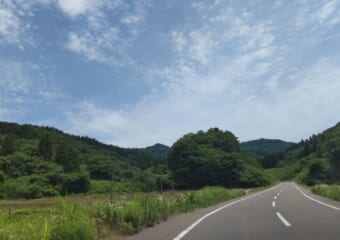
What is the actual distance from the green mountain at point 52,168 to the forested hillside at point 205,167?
4.23 meters

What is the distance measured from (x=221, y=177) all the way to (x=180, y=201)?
56576 mm

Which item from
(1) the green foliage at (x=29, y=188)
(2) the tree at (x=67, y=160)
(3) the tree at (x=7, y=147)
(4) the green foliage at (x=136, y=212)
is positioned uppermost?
(3) the tree at (x=7, y=147)

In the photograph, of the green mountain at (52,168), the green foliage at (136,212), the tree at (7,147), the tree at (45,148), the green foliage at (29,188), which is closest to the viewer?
the green foliage at (136,212)

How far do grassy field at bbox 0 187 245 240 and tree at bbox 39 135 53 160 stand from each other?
291 feet

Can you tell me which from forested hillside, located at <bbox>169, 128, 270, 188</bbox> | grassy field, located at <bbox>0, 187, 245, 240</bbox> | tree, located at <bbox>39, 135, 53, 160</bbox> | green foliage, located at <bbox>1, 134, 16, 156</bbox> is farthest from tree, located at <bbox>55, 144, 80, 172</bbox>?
grassy field, located at <bbox>0, 187, 245, 240</bbox>

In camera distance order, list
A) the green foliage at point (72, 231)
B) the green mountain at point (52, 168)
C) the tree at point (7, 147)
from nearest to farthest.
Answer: the green foliage at point (72, 231) → the green mountain at point (52, 168) → the tree at point (7, 147)

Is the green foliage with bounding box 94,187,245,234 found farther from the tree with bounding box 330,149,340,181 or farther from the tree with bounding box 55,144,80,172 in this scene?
the tree with bounding box 55,144,80,172

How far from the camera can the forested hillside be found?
73.1 m

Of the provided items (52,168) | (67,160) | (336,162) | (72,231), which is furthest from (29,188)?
(72,231)

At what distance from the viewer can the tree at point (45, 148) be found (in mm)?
99500

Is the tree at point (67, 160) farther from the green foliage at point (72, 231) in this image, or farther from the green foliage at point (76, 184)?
the green foliage at point (72, 231)

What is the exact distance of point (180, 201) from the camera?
750 inches

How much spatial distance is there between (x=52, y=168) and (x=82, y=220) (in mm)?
85663

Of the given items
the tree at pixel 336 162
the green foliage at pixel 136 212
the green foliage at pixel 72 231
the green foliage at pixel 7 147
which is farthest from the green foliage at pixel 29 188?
the green foliage at pixel 72 231
